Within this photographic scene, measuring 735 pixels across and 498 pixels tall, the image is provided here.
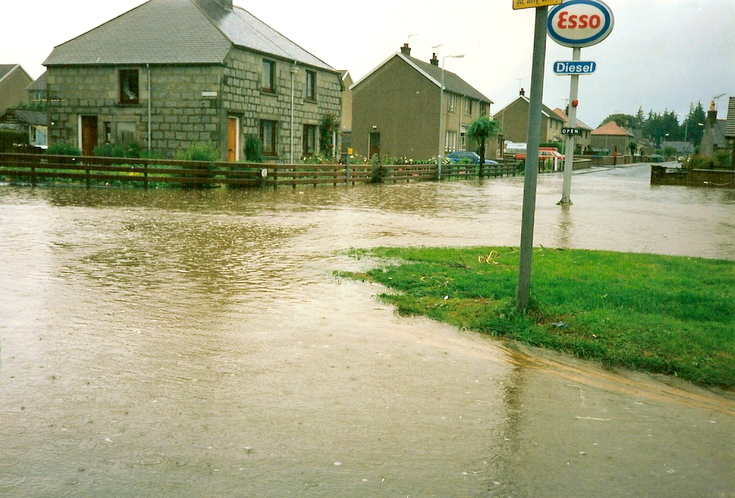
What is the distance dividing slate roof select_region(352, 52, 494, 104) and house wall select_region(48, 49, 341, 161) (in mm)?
23131

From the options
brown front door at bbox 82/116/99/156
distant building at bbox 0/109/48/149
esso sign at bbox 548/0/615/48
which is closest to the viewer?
esso sign at bbox 548/0/615/48

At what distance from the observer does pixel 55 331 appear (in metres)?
7.06

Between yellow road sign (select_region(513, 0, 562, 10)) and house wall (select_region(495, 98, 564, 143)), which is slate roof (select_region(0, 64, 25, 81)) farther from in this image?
yellow road sign (select_region(513, 0, 562, 10))

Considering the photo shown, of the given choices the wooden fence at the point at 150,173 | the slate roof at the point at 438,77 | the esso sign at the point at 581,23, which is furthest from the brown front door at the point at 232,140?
the slate roof at the point at 438,77

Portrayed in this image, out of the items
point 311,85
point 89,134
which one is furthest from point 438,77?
point 89,134

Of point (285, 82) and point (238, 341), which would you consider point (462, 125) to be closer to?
point (285, 82)

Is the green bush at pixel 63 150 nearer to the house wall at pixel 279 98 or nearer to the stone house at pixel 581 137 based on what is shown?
the house wall at pixel 279 98

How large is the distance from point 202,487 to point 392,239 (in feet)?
35.8

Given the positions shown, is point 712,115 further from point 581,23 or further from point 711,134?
point 581,23

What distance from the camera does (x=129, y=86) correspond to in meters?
36.5

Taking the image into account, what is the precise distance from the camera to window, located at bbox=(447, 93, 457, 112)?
61.1 m

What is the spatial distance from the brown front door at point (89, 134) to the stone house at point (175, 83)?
5 cm

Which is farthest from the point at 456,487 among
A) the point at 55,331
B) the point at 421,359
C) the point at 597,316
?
the point at 55,331

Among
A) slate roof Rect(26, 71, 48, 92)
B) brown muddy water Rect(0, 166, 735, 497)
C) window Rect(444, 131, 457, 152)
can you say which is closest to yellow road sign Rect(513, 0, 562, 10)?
brown muddy water Rect(0, 166, 735, 497)
